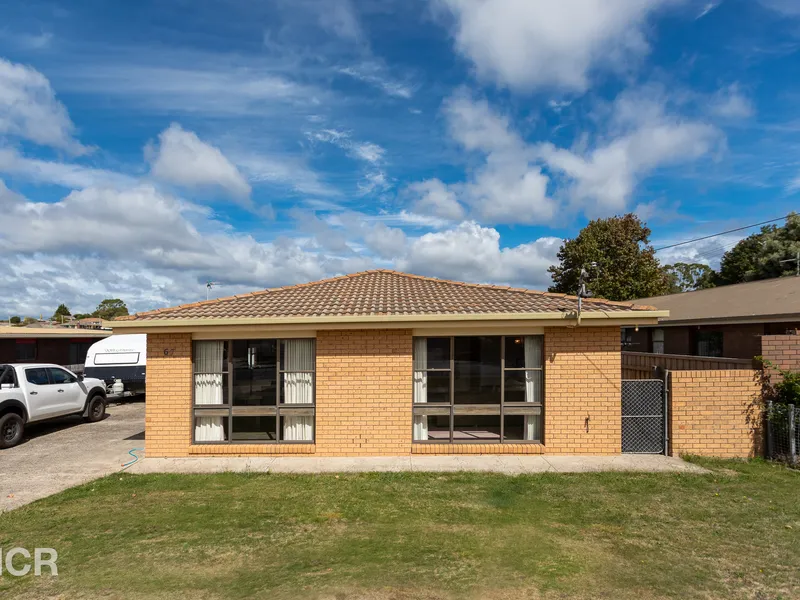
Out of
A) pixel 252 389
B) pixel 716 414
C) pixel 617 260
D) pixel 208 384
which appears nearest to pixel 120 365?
pixel 208 384

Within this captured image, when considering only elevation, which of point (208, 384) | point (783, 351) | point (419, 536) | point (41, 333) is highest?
point (41, 333)

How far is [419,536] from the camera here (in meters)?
5.84

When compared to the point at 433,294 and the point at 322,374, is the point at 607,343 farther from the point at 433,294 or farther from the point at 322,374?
the point at 322,374

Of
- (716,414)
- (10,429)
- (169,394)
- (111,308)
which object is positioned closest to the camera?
(716,414)

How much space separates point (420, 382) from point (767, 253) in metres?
33.5

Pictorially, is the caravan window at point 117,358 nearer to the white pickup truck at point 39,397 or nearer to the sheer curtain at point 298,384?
the white pickup truck at point 39,397

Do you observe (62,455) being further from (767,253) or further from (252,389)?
(767,253)

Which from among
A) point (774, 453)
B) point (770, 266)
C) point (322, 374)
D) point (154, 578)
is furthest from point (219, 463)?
point (770, 266)

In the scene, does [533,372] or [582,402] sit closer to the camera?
[582,402]

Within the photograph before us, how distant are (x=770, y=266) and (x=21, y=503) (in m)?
38.8

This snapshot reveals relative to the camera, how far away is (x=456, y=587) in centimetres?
466

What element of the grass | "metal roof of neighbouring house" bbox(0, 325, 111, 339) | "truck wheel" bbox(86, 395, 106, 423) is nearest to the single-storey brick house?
the grass

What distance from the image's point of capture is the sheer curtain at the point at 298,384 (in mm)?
9680

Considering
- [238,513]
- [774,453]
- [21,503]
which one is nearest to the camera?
[238,513]
